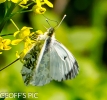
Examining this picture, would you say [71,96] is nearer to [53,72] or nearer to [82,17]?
[53,72]

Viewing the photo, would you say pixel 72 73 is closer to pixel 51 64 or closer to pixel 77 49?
pixel 51 64

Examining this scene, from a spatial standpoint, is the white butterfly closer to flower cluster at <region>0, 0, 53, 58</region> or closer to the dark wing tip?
the dark wing tip

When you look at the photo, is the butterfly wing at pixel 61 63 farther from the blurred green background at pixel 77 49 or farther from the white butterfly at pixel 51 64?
the blurred green background at pixel 77 49

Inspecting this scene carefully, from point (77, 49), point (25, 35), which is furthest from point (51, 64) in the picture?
point (77, 49)

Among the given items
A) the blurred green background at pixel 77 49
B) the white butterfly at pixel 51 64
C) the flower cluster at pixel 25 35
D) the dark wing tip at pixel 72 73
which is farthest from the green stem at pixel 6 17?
the blurred green background at pixel 77 49

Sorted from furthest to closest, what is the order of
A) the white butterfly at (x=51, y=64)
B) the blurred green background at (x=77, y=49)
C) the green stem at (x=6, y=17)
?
the blurred green background at (x=77, y=49), the white butterfly at (x=51, y=64), the green stem at (x=6, y=17)

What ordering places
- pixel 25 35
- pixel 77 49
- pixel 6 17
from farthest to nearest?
pixel 77 49
pixel 25 35
pixel 6 17

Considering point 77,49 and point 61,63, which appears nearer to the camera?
point 61,63
